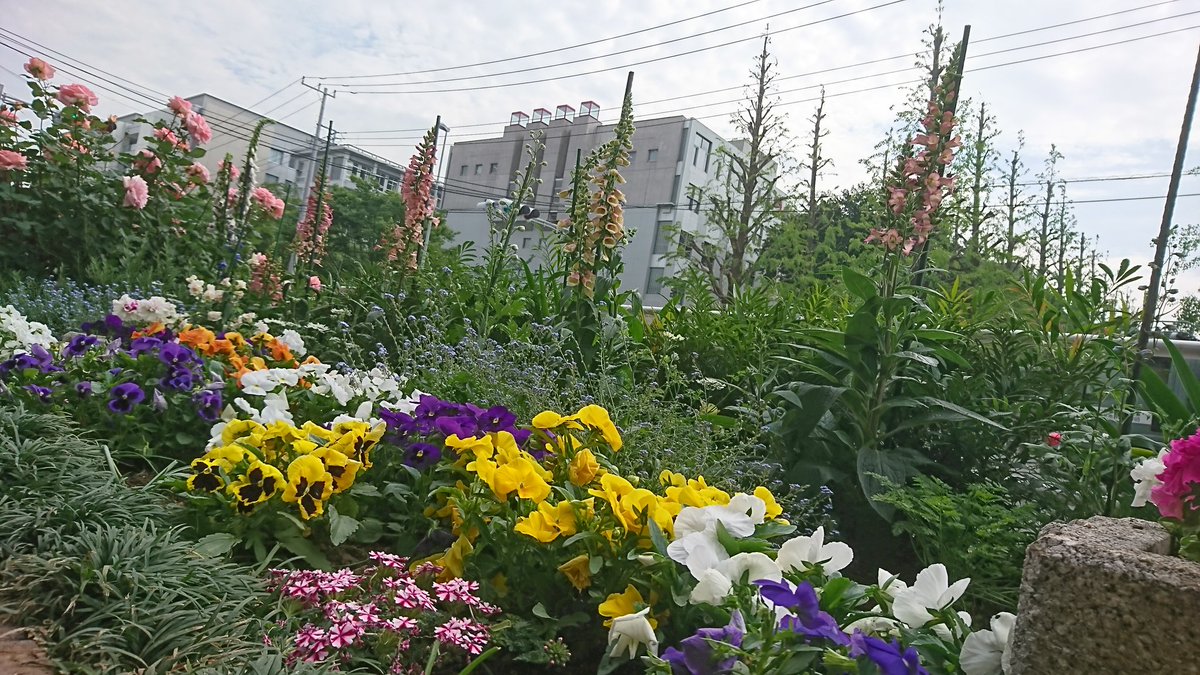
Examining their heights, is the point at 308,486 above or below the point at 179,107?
below

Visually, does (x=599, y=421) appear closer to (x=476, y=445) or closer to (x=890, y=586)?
(x=476, y=445)

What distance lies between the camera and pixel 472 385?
288cm

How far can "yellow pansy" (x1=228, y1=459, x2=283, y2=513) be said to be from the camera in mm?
1792

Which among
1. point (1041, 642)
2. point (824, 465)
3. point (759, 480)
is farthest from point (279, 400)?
point (1041, 642)

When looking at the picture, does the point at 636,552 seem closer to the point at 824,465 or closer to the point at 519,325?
the point at 824,465

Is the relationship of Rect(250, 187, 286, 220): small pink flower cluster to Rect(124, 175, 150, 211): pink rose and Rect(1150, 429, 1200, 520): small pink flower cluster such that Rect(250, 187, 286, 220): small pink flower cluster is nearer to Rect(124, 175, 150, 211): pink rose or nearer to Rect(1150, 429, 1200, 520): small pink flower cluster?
Rect(124, 175, 150, 211): pink rose

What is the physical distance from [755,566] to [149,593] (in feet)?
3.42

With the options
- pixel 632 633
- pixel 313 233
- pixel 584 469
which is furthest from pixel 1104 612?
pixel 313 233

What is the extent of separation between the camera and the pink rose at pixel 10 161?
482cm

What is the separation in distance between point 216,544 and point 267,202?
482 centimetres

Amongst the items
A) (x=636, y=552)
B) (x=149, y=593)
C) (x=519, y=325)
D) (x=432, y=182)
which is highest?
(x=432, y=182)

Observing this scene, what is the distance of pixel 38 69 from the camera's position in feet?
17.4

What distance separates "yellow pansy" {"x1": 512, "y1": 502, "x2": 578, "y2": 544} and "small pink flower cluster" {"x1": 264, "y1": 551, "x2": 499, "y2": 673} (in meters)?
0.15

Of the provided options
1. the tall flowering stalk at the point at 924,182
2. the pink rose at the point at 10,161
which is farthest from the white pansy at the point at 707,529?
the pink rose at the point at 10,161
